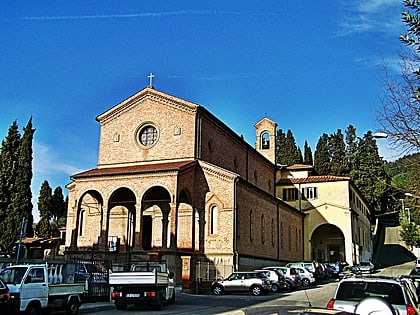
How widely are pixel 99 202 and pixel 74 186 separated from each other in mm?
2327

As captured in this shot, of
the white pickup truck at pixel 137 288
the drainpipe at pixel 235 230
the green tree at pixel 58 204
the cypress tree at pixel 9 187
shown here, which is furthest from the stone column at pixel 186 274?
the green tree at pixel 58 204

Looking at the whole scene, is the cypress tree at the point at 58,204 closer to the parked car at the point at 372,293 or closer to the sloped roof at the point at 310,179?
the sloped roof at the point at 310,179

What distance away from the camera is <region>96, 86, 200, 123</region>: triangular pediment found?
34750 mm

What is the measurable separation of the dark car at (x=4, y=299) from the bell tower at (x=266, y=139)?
136 ft

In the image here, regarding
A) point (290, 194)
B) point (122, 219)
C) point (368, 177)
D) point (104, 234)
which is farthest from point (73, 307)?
point (368, 177)

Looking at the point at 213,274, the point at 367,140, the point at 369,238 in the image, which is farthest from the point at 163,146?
the point at 367,140

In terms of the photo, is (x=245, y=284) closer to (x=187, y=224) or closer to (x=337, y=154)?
(x=187, y=224)

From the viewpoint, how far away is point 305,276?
32406 millimetres

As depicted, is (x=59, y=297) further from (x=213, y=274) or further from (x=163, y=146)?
(x=163, y=146)

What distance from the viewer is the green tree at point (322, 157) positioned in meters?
78.0

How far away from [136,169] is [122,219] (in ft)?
16.0

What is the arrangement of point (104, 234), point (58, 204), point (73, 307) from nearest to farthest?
1. point (73, 307)
2. point (104, 234)
3. point (58, 204)

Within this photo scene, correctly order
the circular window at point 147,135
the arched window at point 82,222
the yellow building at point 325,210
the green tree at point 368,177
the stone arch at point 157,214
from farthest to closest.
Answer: the green tree at point 368,177, the yellow building at point 325,210, the circular window at point 147,135, the arched window at point 82,222, the stone arch at point 157,214

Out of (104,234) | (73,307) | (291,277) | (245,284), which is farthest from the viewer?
(104,234)
